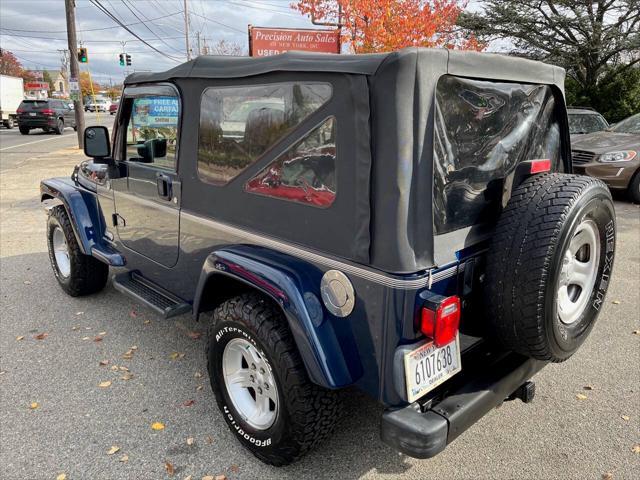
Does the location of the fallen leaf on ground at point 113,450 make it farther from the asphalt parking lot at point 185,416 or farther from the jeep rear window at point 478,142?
the jeep rear window at point 478,142

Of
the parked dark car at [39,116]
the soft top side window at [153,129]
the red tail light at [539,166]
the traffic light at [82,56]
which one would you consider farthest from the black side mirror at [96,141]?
the parked dark car at [39,116]

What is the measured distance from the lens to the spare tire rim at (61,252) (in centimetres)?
457

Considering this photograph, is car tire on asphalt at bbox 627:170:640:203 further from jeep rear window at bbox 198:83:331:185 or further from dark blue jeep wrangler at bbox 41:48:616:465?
jeep rear window at bbox 198:83:331:185

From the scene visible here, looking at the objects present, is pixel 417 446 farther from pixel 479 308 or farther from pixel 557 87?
pixel 557 87

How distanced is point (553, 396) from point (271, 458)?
5.98ft

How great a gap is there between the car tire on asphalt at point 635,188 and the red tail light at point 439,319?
329 inches

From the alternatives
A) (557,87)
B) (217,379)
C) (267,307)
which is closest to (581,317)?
(557,87)

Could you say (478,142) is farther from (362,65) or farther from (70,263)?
(70,263)

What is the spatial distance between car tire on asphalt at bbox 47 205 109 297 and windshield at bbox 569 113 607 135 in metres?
10.4

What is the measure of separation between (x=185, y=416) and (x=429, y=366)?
160cm

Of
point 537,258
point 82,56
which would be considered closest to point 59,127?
point 82,56

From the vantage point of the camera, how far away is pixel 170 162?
10.1ft

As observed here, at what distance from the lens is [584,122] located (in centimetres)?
1134

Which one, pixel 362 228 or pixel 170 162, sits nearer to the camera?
pixel 362 228
